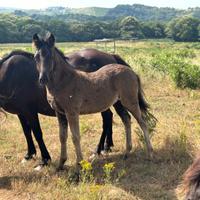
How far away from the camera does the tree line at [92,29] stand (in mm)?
55844

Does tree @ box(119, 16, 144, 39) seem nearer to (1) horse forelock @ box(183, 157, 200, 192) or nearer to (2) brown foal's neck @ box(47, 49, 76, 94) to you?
(2) brown foal's neck @ box(47, 49, 76, 94)

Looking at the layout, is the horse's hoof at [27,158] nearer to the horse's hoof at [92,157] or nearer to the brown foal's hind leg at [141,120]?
the horse's hoof at [92,157]

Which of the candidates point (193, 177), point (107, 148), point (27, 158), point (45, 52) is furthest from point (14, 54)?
point (193, 177)

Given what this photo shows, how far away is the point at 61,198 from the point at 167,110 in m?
5.44

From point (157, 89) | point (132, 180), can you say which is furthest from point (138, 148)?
point (157, 89)

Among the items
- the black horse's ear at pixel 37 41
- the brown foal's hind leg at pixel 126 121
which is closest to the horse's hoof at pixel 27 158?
the brown foal's hind leg at pixel 126 121

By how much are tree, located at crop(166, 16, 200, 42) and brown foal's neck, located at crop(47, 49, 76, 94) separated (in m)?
71.8

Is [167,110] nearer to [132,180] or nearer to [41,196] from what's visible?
[132,180]

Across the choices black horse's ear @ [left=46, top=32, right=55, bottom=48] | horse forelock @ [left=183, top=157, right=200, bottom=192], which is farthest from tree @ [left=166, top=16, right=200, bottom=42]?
horse forelock @ [left=183, top=157, right=200, bottom=192]

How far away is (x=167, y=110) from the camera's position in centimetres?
947

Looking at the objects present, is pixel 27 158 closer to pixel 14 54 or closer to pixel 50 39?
pixel 14 54

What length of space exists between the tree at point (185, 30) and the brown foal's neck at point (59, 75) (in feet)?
235

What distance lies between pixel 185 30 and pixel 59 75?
2920 inches

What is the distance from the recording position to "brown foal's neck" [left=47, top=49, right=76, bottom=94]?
16.9 ft
